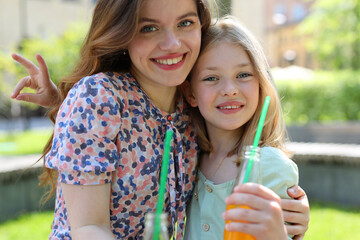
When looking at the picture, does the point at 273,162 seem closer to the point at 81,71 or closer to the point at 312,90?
the point at 81,71

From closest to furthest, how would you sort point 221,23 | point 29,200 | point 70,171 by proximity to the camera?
point 70,171, point 221,23, point 29,200

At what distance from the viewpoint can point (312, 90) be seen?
1172cm

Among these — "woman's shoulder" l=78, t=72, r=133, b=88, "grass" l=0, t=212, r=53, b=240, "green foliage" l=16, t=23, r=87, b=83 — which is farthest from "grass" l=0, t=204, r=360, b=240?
"green foliage" l=16, t=23, r=87, b=83

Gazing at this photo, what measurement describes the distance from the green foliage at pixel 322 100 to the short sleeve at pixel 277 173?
9.99 m

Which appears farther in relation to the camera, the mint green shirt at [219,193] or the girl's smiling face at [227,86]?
the girl's smiling face at [227,86]

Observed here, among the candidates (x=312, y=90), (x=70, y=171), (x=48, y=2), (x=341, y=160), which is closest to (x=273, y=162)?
(x=70, y=171)

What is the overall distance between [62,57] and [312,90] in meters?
6.60

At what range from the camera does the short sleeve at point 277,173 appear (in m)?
1.82

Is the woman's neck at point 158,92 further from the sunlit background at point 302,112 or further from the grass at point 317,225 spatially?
the grass at point 317,225

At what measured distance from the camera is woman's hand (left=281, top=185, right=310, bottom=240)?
1826 mm

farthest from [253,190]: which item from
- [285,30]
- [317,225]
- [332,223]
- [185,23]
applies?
[285,30]

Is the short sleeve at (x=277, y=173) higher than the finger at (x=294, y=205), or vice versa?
the short sleeve at (x=277, y=173)

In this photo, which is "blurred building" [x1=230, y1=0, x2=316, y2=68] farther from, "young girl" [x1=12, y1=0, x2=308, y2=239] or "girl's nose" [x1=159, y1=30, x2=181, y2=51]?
"girl's nose" [x1=159, y1=30, x2=181, y2=51]

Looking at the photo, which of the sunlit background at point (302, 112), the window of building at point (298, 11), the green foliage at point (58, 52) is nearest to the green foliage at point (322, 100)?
the sunlit background at point (302, 112)
